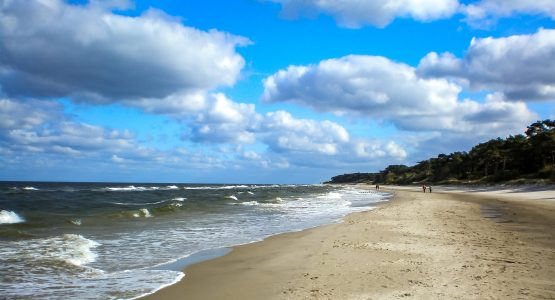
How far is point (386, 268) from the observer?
9242 millimetres

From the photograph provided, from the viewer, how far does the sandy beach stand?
732 centimetres

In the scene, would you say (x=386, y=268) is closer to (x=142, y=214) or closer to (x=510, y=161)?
(x=142, y=214)

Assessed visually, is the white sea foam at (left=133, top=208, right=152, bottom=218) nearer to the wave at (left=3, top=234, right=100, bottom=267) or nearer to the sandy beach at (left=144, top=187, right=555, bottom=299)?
the wave at (left=3, top=234, right=100, bottom=267)

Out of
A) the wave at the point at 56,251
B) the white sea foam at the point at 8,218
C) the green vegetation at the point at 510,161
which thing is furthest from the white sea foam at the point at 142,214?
the green vegetation at the point at 510,161

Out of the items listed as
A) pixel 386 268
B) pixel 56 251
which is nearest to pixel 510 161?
pixel 386 268

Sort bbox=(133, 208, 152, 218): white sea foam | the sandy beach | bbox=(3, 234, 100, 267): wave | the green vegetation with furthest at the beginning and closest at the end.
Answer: the green vegetation, bbox=(133, 208, 152, 218): white sea foam, bbox=(3, 234, 100, 267): wave, the sandy beach

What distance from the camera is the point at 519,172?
71.5 meters

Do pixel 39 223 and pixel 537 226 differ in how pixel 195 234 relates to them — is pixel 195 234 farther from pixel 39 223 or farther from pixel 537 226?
pixel 537 226

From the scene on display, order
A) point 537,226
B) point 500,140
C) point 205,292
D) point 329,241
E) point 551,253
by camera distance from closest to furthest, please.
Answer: point 205,292 → point 551,253 → point 329,241 → point 537,226 → point 500,140

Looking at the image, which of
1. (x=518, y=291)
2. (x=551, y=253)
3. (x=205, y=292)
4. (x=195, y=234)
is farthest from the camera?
(x=195, y=234)

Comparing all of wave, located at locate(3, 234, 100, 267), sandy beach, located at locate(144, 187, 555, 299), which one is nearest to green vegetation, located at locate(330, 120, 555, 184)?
sandy beach, located at locate(144, 187, 555, 299)

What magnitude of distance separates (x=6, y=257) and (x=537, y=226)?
1962 cm

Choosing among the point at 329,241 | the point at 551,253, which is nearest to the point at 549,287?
the point at 551,253

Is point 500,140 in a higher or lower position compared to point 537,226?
higher
